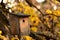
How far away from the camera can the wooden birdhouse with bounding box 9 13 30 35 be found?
195 inches

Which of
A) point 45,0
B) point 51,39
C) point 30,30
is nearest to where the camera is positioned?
point 51,39

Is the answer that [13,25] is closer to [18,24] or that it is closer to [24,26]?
[18,24]

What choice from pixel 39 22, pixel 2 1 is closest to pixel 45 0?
pixel 39 22

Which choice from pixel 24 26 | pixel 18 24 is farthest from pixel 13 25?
pixel 24 26

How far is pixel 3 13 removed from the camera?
512 centimetres

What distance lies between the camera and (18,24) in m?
4.98

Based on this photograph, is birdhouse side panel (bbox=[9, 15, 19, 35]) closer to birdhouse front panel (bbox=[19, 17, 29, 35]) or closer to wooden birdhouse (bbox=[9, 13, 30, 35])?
wooden birdhouse (bbox=[9, 13, 30, 35])

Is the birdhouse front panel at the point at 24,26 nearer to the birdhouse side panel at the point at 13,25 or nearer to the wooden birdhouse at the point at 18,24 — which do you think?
the wooden birdhouse at the point at 18,24

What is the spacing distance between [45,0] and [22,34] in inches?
84.3

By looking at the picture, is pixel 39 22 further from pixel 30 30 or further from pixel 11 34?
pixel 11 34

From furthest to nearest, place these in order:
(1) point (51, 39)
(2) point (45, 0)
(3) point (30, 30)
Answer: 1. (2) point (45, 0)
2. (3) point (30, 30)
3. (1) point (51, 39)

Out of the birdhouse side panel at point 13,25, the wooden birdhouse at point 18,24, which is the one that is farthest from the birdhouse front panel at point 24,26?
the birdhouse side panel at point 13,25

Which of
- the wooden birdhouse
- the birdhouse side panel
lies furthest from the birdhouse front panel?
the birdhouse side panel

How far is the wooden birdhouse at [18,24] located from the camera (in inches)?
195
